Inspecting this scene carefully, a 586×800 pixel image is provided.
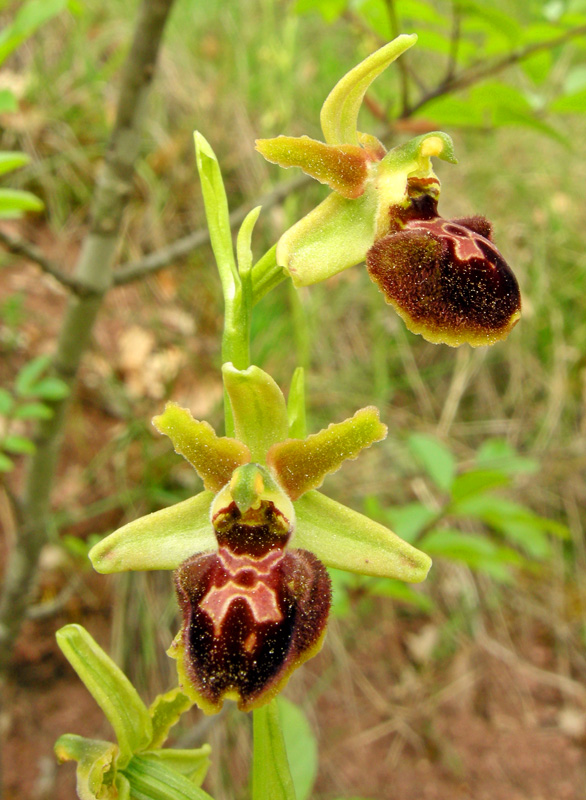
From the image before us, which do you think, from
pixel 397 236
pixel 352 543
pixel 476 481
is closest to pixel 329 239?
pixel 397 236

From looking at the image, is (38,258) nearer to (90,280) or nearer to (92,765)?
(90,280)

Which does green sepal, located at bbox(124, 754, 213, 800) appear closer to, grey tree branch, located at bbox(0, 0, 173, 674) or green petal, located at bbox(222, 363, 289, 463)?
green petal, located at bbox(222, 363, 289, 463)

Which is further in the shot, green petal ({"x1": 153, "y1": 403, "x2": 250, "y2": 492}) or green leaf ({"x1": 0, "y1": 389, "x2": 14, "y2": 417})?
green leaf ({"x1": 0, "y1": 389, "x2": 14, "y2": 417})

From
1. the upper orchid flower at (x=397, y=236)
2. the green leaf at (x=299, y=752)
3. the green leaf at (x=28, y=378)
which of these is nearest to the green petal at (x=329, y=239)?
the upper orchid flower at (x=397, y=236)

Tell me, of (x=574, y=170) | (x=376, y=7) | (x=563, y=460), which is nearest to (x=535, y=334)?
(x=563, y=460)

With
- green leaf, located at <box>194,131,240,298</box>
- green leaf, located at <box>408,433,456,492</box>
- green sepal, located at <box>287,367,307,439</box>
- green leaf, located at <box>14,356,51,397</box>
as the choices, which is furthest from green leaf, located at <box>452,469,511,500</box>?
green leaf, located at <box>14,356,51,397</box>

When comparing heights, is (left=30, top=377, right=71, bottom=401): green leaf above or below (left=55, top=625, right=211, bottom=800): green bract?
above

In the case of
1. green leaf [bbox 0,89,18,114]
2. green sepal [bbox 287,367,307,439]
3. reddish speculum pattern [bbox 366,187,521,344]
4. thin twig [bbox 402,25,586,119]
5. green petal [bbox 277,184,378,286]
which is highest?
thin twig [bbox 402,25,586,119]
